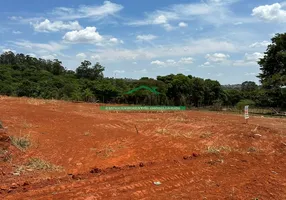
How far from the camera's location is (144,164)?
562 centimetres

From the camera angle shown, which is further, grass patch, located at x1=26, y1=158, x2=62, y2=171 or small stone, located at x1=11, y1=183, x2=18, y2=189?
grass patch, located at x1=26, y1=158, x2=62, y2=171

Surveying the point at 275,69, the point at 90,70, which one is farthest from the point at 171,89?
the point at 90,70

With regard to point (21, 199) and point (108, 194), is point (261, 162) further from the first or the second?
point (21, 199)

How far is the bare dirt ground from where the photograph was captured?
418 centimetres

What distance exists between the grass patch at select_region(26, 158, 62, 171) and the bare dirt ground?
54mm

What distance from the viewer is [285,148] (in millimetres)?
7492

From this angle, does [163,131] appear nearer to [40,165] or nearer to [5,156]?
[40,165]

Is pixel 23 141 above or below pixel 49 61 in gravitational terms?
below

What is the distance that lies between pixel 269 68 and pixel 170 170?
21.9 meters

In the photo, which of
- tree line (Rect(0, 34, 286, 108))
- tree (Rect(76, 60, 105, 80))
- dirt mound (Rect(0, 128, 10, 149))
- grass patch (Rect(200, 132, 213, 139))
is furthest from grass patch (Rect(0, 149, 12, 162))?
tree (Rect(76, 60, 105, 80))

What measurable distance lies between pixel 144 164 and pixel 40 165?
204 centimetres

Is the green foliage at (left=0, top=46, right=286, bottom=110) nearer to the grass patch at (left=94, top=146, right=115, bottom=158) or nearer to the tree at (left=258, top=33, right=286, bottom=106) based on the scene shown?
the tree at (left=258, top=33, right=286, bottom=106)

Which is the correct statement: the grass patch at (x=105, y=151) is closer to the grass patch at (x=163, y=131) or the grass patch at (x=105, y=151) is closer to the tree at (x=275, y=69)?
the grass patch at (x=163, y=131)

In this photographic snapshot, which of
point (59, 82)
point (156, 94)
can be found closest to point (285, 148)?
point (156, 94)
